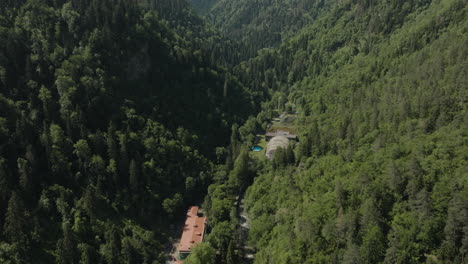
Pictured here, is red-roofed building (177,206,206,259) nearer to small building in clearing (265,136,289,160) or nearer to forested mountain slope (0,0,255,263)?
forested mountain slope (0,0,255,263)

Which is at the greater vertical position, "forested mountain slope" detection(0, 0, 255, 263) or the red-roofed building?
"forested mountain slope" detection(0, 0, 255, 263)

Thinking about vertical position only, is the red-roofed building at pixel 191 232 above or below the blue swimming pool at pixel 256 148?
below

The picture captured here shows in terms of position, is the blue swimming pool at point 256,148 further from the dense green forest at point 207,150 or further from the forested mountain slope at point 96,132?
the forested mountain slope at point 96,132

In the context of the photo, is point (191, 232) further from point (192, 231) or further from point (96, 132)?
point (96, 132)

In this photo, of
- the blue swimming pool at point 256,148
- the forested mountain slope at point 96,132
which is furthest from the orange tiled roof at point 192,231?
the blue swimming pool at point 256,148

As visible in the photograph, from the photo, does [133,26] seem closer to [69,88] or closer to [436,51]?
[69,88]

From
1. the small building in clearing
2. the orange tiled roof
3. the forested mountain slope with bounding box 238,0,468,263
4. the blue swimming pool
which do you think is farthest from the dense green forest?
the small building in clearing
